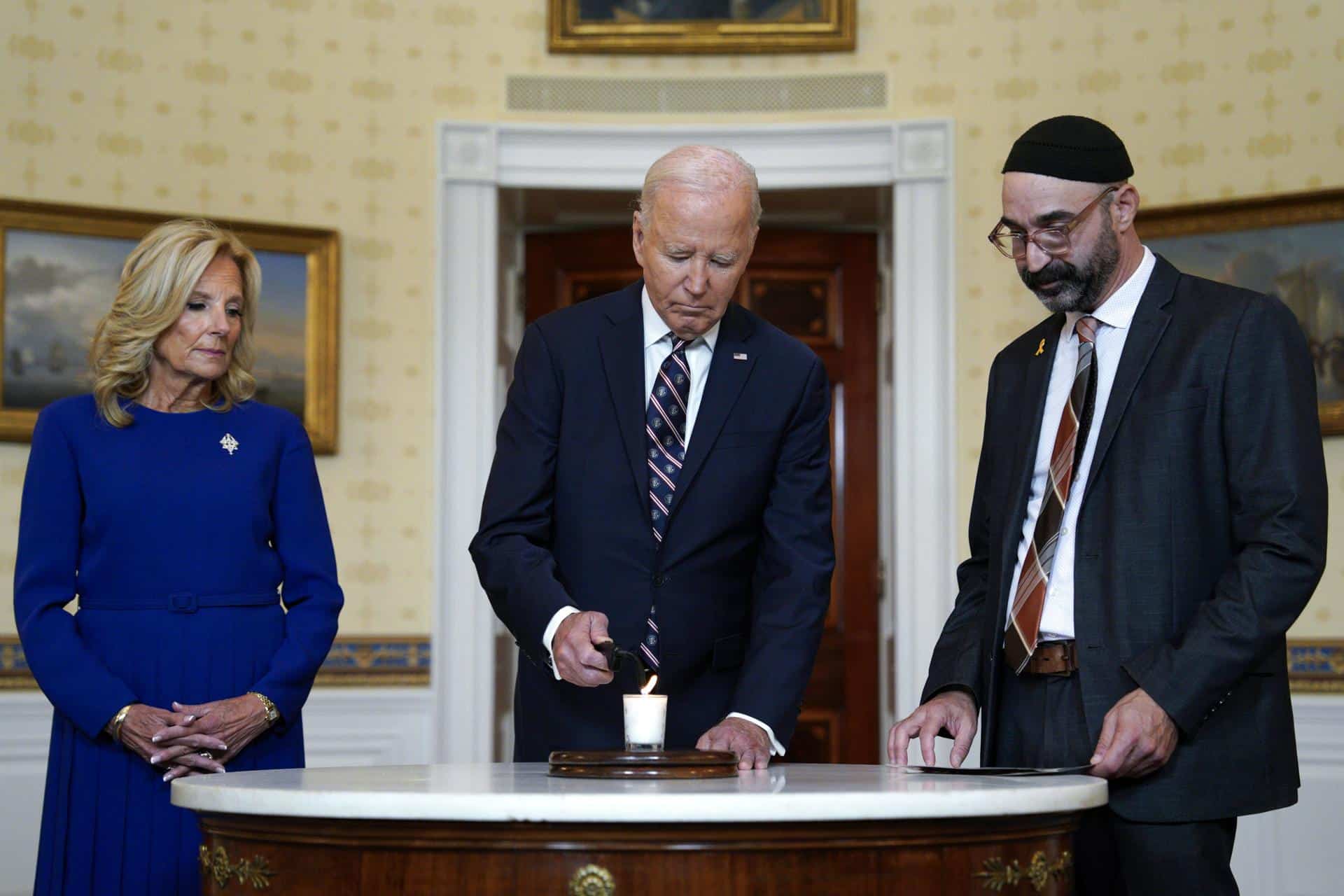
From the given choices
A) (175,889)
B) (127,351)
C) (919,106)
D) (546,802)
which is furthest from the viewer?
(919,106)

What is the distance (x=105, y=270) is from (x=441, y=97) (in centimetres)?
142

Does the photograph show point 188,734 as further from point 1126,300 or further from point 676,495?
point 1126,300

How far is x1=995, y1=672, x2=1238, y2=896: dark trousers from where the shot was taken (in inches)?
101

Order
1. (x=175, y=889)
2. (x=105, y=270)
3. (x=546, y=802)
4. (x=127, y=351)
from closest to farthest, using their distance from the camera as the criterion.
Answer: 1. (x=546, y=802)
2. (x=175, y=889)
3. (x=127, y=351)
4. (x=105, y=270)

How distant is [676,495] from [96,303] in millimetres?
3301

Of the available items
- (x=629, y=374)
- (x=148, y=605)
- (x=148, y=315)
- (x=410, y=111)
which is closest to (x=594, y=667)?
(x=629, y=374)

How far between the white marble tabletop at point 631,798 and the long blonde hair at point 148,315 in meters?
1.19

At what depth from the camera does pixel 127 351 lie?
3273 mm

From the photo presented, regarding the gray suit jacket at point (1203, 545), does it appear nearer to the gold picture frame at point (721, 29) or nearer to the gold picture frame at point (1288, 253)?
the gold picture frame at point (1288, 253)

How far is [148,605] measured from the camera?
10.3 ft

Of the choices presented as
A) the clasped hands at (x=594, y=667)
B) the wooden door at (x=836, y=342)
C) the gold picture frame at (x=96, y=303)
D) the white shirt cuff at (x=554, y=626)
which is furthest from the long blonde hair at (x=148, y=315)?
the wooden door at (x=836, y=342)

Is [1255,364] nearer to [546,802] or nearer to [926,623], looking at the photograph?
[546,802]

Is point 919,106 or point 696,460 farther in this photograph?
point 919,106

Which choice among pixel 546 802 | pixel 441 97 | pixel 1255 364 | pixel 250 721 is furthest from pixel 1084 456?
pixel 441 97
